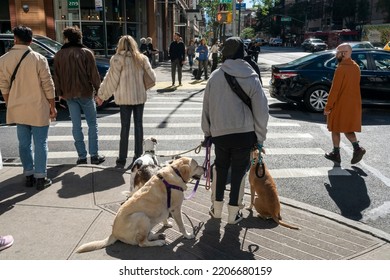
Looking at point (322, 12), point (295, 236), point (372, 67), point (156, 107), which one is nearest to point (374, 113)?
point (372, 67)

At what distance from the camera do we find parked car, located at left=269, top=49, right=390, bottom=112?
10664mm

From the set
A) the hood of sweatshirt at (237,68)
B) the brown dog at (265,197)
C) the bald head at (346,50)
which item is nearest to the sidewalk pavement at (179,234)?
the brown dog at (265,197)

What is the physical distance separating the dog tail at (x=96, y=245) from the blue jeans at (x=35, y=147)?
6.45ft

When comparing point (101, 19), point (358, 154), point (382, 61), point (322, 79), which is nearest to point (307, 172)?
point (358, 154)

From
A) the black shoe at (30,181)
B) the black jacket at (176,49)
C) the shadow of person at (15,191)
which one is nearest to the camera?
the shadow of person at (15,191)

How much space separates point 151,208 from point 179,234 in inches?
22.0

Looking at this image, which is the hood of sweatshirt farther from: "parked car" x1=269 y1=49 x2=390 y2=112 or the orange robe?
"parked car" x1=269 y1=49 x2=390 y2=112

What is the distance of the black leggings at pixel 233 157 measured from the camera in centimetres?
393

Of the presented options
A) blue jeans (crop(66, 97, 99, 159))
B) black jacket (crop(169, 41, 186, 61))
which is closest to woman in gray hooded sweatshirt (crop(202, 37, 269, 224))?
blue jeans (crop(66, 97, 99, 159))

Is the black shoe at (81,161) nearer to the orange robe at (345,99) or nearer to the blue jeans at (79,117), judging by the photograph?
the blue jeans at (79,117)

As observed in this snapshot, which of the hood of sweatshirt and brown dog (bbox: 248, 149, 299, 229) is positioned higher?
the hood of sweatshirt

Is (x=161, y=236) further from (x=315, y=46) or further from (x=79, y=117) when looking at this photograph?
(x=315, y=46)

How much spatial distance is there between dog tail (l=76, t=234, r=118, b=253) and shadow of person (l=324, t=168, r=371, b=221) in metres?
2.75

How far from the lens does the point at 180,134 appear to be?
28.3 feet
